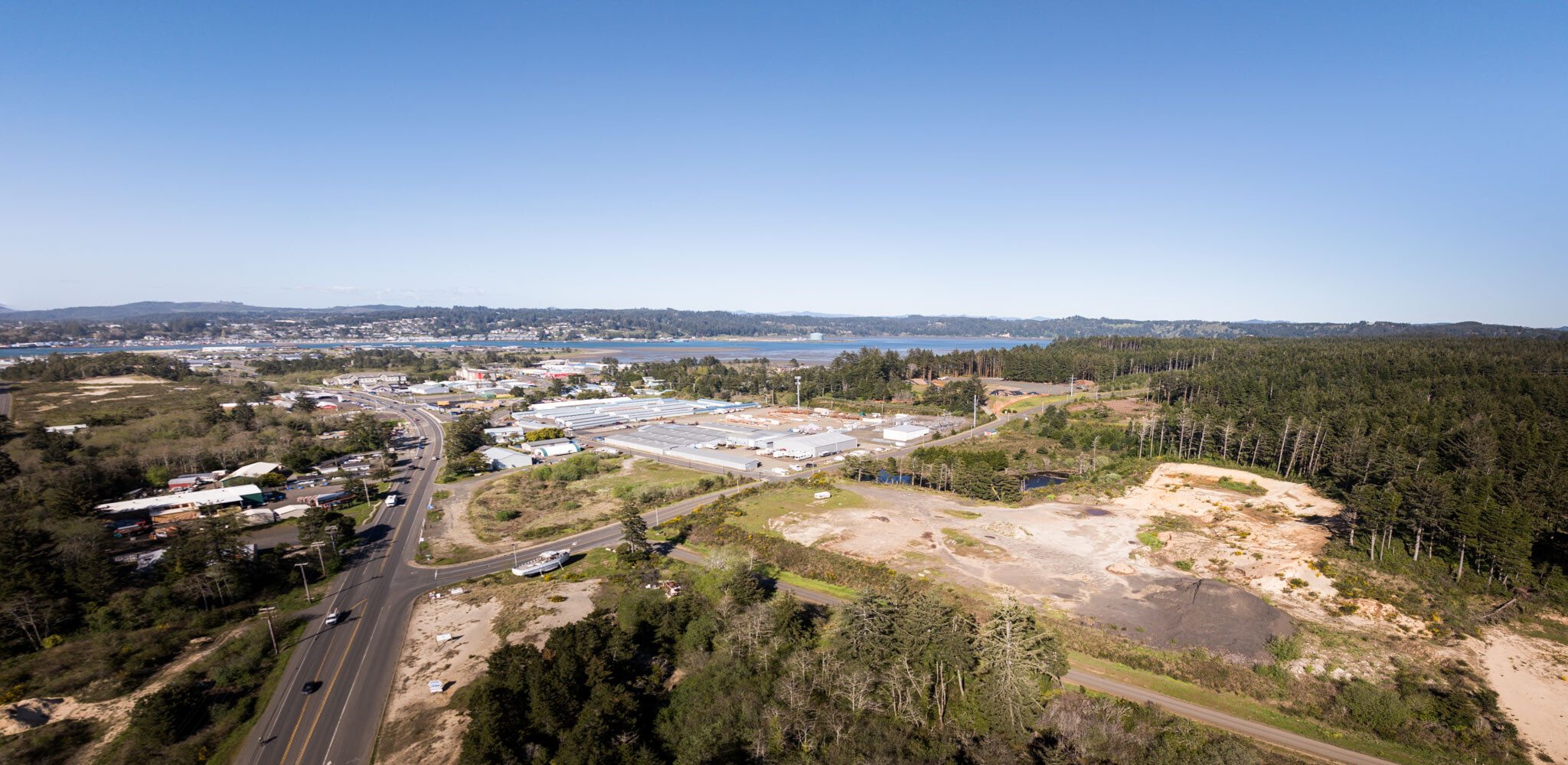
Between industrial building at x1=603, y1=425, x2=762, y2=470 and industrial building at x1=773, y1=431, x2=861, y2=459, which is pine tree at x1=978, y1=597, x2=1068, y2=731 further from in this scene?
industrial building at x1=773, y1=431, x2=861, y2=459

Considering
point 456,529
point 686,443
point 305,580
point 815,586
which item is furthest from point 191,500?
point 815,586

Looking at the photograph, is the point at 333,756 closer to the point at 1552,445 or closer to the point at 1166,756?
the point at 1166,756

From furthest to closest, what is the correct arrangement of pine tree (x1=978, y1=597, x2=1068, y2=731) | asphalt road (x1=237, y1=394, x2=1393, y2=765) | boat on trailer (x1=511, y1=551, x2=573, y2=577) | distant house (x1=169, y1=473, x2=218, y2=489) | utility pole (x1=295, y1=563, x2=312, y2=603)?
distant house (x1=169, y1=473, x2=218, y2=489) < boat on trailer (x1=511, y1=551, x2=573, y2=577) < utility pole (x1=295, y1=563, x2=312, y2=603) < pine tree (x1=978, y1=597, x2=1068, y2=731) < asphalt road (x1=237, y1=394, x2=1393, y2=765)

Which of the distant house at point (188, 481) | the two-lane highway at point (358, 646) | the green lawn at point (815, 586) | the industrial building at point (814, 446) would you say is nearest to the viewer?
the two-lane highway at point (358, 646)

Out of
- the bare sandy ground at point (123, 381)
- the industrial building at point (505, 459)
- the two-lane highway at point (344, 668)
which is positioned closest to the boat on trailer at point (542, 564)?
the two-lane highway at point (344, 668)

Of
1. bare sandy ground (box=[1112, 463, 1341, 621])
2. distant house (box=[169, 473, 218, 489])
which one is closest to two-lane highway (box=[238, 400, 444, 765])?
distant house (box=[169, 473, 218, 489])

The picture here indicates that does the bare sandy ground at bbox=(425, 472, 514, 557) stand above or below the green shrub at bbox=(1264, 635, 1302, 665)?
below

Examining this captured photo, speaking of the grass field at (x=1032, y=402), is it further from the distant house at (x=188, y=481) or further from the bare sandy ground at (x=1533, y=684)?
the distant house at (x=188, y=481)
